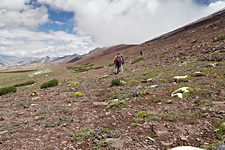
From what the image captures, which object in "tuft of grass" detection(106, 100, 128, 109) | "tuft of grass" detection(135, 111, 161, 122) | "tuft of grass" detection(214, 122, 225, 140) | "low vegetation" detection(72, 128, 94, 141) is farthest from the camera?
"tuft of grass" detection(106, 100, 128, 109)

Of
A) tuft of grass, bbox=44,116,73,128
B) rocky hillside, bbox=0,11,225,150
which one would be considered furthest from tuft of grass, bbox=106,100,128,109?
tuft of grass, bbox=44,116,73,128

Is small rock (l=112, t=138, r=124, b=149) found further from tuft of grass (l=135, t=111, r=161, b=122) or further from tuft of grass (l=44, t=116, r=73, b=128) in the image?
tuft of grass (l=44, t=116, r=73, b=128)

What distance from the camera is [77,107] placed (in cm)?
1344

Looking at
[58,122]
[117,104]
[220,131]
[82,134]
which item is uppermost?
[117,104]

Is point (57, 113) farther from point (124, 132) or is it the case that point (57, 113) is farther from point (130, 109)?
point (124, 132)

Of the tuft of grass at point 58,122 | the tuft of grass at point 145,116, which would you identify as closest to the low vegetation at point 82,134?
the tuft of grass at point 58,122

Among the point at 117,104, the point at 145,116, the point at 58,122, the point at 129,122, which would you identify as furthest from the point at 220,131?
the point at 58,122

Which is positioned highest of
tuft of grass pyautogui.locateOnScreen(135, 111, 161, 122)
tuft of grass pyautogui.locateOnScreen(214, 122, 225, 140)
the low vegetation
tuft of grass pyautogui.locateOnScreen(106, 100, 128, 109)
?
tuft of grass pyautogui.locateOnScreen(106, 100, 128, 109)

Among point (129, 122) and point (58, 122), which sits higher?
point (58, 122)

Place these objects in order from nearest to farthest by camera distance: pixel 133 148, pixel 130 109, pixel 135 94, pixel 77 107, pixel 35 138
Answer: pixel 133 148, pixel 35 138, pixel 130 109, pixel 77 107, pixel 135 94

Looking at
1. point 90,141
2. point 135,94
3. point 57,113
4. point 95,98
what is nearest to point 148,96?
point 135,94

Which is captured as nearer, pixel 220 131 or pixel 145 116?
pixel 220 131

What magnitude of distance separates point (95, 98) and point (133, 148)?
7.83m

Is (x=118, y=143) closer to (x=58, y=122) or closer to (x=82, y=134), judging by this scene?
(x=82, y=134)
